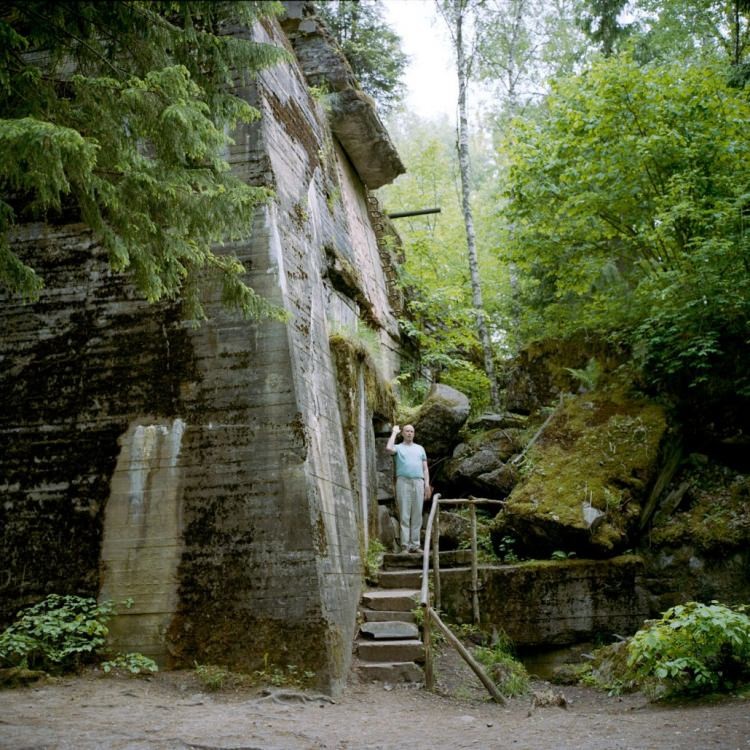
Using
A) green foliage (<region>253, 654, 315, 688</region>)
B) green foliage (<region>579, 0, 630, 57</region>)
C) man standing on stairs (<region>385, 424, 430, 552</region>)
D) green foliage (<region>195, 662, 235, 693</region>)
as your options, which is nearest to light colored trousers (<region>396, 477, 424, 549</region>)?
Result: man standing on stairs (<region>385, 424, 430, 552</region>)

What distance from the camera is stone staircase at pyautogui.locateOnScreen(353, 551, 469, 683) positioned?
7.72 metres

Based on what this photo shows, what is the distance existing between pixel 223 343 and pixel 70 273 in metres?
2.08

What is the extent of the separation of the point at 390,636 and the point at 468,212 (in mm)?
11235

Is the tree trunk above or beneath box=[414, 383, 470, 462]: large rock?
above

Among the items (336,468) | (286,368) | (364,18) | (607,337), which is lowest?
(336,468)

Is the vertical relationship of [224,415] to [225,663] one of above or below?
above

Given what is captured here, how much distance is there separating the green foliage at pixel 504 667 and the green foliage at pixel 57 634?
4196mm

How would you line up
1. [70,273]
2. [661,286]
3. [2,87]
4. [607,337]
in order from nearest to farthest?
[2,87] < [70,273] < [661,286] < [607,337]

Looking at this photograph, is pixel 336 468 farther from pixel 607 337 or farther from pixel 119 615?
pixel 607 337

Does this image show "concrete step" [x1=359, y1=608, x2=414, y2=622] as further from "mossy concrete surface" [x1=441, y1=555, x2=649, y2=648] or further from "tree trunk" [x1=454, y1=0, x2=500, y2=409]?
"tree trunk" [x1=454, y1=0, x2=500, y2=409]

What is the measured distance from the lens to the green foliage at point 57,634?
6754 millimetres

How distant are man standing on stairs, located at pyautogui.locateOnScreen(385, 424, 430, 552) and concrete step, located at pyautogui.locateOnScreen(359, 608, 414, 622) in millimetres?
1966

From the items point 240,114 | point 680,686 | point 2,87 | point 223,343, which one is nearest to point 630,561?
point 680,686

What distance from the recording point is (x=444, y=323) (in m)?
18.2
